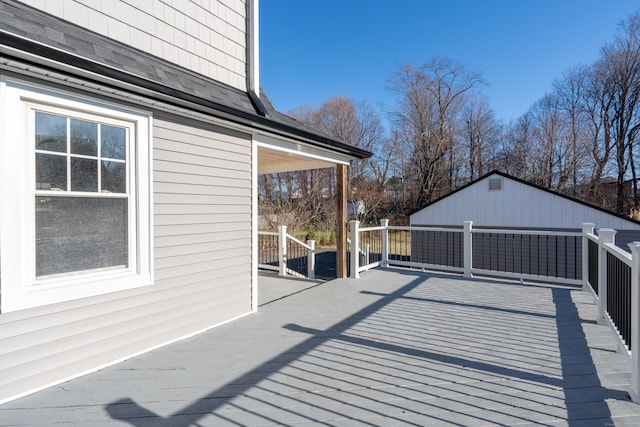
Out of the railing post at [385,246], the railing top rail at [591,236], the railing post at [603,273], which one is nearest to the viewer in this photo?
the railing post at [603,273]

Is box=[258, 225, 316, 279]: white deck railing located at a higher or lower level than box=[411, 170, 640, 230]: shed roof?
lower

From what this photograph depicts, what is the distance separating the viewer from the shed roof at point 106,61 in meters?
2.28

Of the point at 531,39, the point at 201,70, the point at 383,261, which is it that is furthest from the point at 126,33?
the point at 531,39

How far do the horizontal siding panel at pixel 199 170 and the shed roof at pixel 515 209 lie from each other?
847 centimetres

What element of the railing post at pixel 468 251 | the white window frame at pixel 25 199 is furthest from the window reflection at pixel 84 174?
the railing post at pixel 468 251

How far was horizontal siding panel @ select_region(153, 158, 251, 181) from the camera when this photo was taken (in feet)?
11.3

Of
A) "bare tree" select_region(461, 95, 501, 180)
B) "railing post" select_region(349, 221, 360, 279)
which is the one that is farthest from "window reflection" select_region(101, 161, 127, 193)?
"bare tree" select_region(461, 95, 501, 180)

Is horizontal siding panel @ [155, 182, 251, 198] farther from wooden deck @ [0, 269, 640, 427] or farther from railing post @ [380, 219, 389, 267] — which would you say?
railing post @ [380, 219, 389, 267]

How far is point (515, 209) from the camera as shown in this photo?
10.2 m

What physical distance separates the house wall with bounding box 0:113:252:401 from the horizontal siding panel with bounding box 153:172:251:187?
0.04ft

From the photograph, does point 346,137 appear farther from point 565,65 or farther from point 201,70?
point 201,70

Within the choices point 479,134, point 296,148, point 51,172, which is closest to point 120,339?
point 51,172

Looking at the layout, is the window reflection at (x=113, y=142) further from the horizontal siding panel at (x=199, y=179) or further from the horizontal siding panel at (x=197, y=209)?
the horizontal siding panel at (x=197, y=209)

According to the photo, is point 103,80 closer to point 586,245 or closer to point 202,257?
point 202,257
